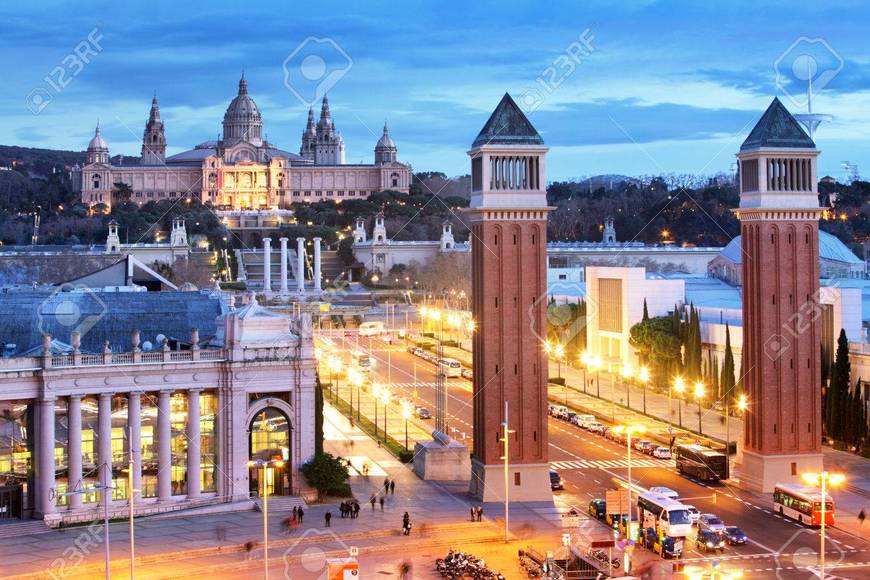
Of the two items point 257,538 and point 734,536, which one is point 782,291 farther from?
point 257,538

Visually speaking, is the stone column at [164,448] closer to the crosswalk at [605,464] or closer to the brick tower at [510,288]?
the brick tower at [510,288]

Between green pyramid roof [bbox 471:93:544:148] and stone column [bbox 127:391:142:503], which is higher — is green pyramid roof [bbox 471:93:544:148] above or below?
above

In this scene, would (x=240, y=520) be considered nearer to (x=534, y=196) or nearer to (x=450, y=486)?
(x=450, y=486)

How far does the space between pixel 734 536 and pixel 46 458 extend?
2334 centimetres

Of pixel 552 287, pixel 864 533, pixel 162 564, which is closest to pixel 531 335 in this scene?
pixel 864 533

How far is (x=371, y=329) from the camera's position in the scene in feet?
433

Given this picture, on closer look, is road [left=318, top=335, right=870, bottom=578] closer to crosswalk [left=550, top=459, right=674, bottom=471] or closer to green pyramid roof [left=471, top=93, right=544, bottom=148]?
crosswalk [left=550, top=459, right=674, bottom=471]

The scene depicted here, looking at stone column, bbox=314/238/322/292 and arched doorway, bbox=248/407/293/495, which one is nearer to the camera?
arched doorway, bbox=248/407/293/495

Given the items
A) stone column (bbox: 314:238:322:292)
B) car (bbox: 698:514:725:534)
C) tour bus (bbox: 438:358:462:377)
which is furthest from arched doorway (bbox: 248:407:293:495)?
stone column (bbox: 314:238:322:292)

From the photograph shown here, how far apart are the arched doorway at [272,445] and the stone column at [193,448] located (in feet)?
6.71

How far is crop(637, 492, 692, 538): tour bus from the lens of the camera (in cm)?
4656

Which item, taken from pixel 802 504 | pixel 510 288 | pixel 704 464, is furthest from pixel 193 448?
pixel 802 504

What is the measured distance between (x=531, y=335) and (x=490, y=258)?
10.9 feet

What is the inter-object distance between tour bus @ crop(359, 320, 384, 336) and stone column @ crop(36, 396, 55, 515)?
79.8 metres
